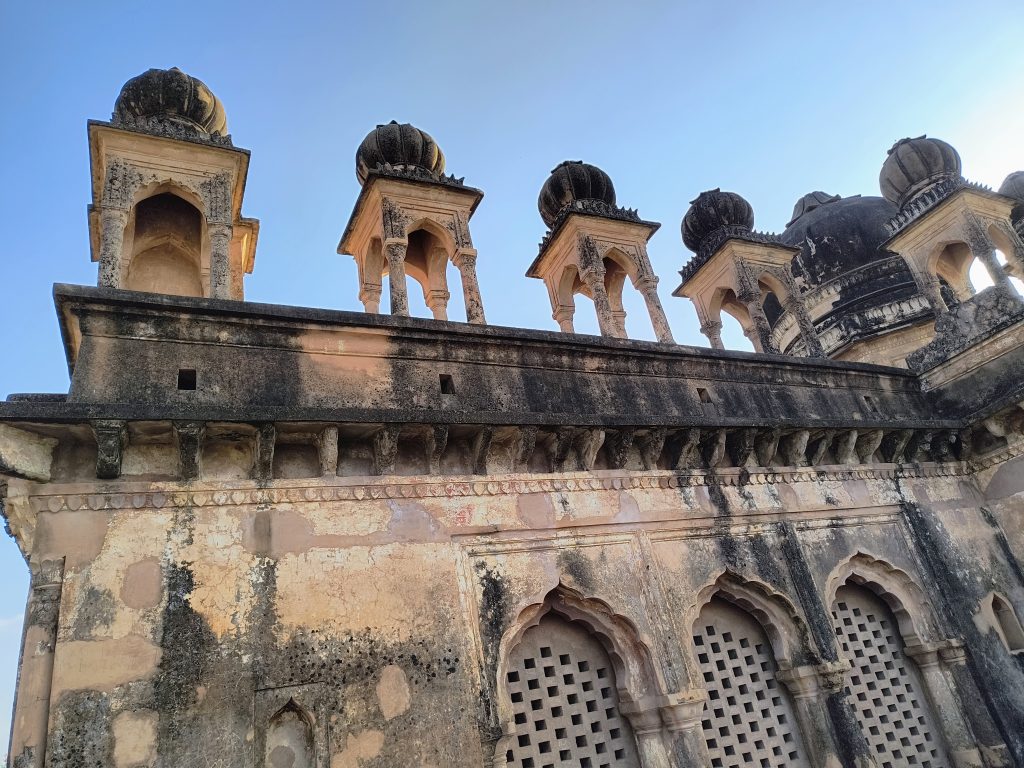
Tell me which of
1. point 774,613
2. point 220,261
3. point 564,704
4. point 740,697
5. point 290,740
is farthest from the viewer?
point 774,613

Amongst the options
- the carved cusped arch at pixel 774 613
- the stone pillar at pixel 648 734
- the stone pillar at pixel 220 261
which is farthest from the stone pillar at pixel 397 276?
the stone pillar at pixel 648 734

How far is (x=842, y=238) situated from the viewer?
19.2m

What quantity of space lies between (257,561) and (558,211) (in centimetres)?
729

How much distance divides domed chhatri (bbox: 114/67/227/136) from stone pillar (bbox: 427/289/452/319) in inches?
130

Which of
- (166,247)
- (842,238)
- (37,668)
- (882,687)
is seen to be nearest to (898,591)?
(882,687)

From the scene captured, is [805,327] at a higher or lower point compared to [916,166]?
lower

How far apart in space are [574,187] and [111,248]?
6.50 meters

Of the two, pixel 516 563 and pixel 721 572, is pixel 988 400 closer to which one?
pixel 721 572

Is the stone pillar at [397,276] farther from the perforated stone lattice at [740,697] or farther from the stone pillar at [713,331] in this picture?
the stone pillar at [713,331]

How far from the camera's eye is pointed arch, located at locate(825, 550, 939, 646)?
29.6 ft

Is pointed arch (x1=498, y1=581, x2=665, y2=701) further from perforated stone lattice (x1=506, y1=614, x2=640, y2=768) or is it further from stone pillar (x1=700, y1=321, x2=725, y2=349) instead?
stone pillar (x1=700, y1=321, x2=725, y2=349)

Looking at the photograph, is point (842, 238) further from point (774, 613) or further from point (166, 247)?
point (166, 247)

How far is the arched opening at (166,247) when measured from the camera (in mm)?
9625

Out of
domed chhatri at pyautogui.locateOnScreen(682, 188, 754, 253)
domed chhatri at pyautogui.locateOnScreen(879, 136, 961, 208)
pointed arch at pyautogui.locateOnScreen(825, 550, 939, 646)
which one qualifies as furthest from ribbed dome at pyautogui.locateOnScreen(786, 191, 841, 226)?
pointed arch at pyautogui.locateOnScreen(825, 550, 939, 646)
